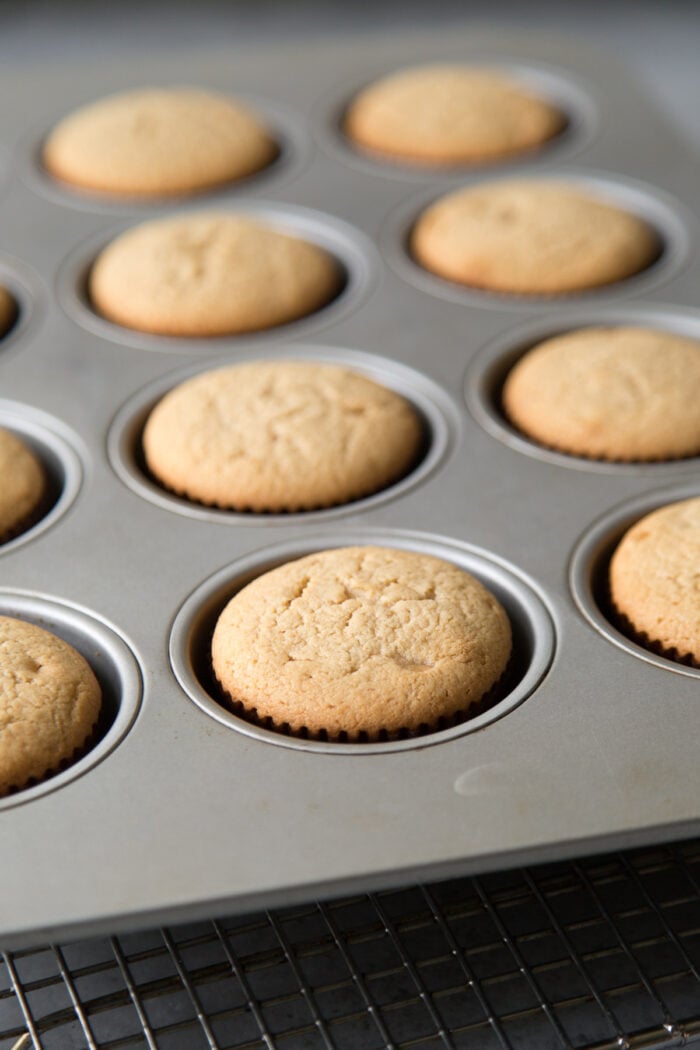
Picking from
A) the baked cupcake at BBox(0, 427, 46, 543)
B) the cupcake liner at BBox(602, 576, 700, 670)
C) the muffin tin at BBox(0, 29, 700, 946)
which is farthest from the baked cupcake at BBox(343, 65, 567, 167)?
the cupcake liner at BBox(602, 576, 700, 670)

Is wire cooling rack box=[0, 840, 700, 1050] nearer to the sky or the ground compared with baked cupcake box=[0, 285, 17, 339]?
nearer to the ground

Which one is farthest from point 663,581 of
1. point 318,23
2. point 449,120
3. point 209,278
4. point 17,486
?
point 318,23

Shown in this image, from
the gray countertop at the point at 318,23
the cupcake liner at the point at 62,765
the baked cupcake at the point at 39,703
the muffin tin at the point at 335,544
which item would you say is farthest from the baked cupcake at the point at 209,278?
the gray countertop at the point at 318,23

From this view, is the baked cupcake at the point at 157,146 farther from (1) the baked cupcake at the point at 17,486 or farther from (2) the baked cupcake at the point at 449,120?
(1) the baked cupcake at the point at 17,486

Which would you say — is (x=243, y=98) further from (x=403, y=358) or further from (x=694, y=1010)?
(x=694, y=1010)

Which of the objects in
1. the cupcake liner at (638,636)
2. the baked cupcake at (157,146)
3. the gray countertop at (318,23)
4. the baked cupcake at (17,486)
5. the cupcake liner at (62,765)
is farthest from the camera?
the gray countertop at (318,23)

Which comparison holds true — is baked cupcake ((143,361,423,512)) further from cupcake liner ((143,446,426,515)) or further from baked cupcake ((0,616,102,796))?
baked cupcake ((0,616,102,796))

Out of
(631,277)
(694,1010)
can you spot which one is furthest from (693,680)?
(631,277)
